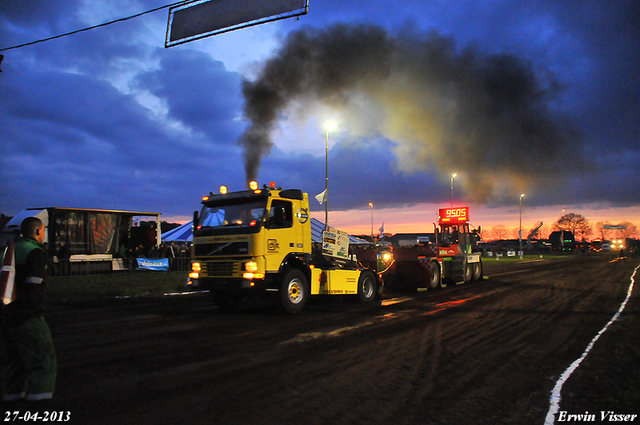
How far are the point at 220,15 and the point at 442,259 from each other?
37.7ft

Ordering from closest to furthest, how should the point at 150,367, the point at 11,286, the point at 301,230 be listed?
the point at 11,286 → the point at 150,367 → the point at 301,230

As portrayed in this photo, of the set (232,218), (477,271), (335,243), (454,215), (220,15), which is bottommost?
(477,271)

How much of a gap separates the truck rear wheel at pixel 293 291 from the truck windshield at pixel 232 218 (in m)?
1.30

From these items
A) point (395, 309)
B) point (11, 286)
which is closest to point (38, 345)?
point (11, 286)

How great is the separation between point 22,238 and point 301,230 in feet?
21.0

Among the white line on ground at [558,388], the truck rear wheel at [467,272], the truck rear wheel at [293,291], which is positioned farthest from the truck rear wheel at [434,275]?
the white line on ground at [558,388]

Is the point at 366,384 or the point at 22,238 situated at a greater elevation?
the point at 22,238

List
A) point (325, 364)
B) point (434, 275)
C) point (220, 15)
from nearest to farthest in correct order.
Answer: point (325, 364), point (220, 15), point (434, 275)

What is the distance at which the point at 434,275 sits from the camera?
1491 cm

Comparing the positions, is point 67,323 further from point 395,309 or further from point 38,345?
point 395,309

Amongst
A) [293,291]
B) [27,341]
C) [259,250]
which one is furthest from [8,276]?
[293,291]

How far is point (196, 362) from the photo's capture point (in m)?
5.39

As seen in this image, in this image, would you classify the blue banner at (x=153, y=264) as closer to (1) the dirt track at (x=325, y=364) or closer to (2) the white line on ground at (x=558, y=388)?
(1) the dirt track at (x=325, y=364)

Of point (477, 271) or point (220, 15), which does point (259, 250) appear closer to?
point (220, 15)
